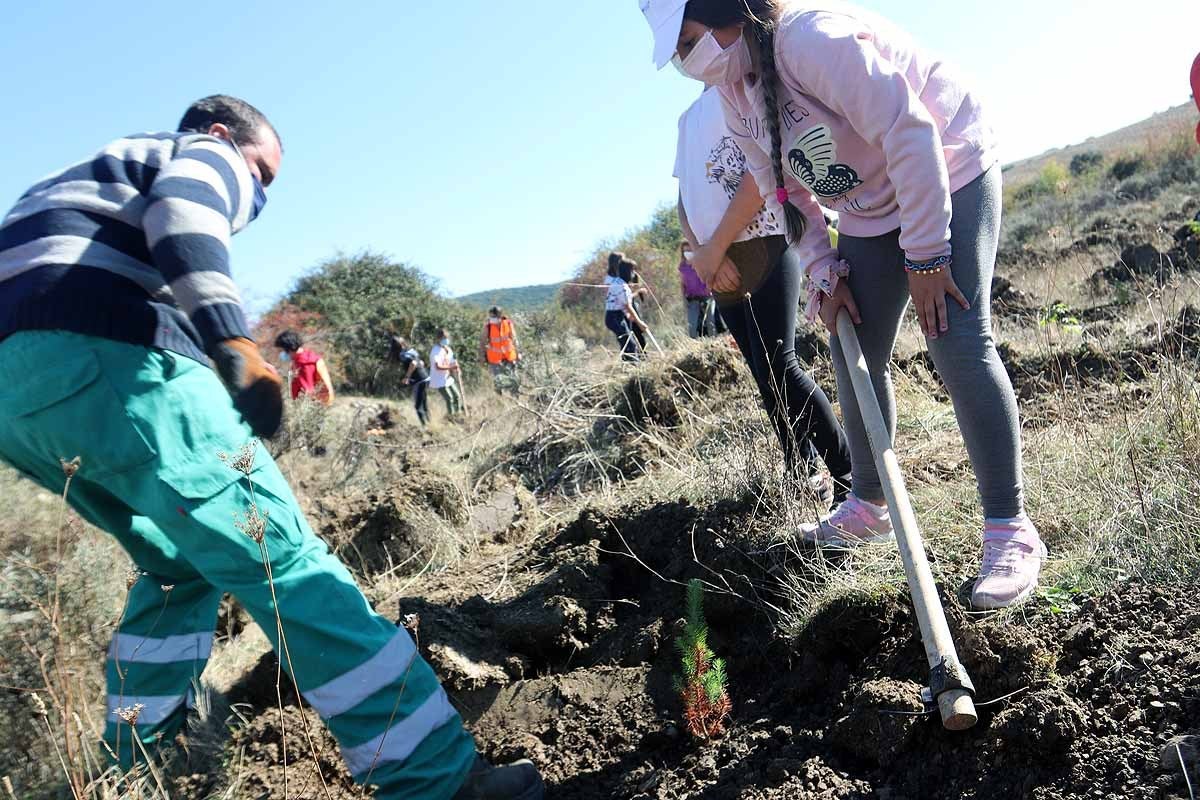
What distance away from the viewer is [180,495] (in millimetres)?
1912

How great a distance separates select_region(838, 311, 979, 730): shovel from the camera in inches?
63.0

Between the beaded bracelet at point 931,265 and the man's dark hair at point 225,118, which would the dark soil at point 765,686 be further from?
the man's dark hair at point 225,118

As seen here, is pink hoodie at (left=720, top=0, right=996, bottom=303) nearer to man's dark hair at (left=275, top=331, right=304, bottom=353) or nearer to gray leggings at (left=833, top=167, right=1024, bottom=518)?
gray leggings at (left=833, top=167, right=1024, bottom=518)

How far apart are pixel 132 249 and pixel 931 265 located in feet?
6.74

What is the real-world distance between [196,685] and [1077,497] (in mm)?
2735

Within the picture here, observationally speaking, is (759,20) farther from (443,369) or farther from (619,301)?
(443,369)

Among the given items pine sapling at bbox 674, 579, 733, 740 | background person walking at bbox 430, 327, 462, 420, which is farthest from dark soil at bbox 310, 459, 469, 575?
background person walking at bbox 430, 327, 462, 420

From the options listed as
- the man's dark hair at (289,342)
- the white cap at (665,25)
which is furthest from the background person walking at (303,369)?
the white cap at (665,25)

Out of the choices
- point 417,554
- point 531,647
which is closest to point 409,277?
point 417,554

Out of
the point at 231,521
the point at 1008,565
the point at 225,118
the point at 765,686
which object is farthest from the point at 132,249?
the point at 1008,565

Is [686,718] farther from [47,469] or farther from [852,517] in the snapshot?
[47,469]

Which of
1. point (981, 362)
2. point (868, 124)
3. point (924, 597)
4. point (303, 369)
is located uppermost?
point (868, 124)

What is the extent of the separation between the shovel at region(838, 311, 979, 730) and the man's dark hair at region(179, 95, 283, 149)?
1.91 metres

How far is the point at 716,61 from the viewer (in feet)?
6.67
